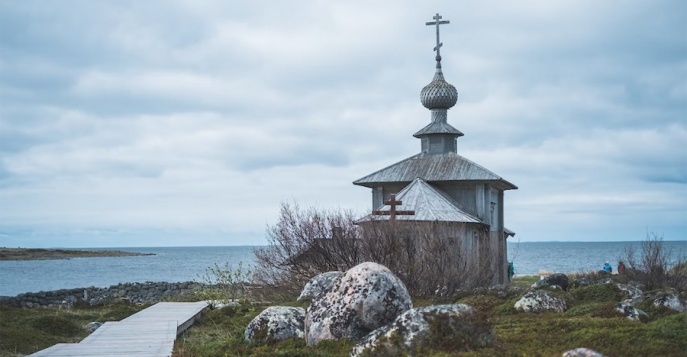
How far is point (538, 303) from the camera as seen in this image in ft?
49.8

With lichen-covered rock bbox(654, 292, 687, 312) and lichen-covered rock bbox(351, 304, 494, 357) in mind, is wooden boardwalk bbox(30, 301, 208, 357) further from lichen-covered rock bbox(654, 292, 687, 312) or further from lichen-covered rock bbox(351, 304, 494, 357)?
lichen-covered rock bbox(654, 292, 687, 312)

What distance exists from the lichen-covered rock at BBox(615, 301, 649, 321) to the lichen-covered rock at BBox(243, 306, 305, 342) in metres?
5.40

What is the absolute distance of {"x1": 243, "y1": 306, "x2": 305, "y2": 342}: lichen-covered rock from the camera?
12.6m

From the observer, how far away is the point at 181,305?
2194 cm

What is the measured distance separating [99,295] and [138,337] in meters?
33.3

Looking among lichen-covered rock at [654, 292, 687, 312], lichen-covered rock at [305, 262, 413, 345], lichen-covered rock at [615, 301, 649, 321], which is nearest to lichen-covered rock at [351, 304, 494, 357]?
lichen-covered rock at [305, 262, 413, 345]

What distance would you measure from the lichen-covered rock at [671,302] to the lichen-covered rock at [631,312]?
1053mm

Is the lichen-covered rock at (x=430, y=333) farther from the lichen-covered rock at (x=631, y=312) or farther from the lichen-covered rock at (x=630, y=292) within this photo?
the lichen-covered rock at (x=630, y=292)

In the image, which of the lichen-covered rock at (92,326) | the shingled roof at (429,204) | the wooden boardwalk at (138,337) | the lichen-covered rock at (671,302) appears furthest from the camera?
the shingled roof at (429,204)

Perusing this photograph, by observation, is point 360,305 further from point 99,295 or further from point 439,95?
point 99,295

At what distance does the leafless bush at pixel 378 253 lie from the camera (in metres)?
18.9

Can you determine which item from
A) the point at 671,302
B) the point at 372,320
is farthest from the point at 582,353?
the point at 671,302

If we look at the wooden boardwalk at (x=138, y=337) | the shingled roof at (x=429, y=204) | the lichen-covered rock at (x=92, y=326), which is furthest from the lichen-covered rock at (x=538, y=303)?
the lichen-covered rock at (x=92, y=326)

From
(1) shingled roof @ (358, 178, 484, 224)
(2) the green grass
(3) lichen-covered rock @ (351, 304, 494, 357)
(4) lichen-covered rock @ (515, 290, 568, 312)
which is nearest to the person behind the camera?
(3) lichen-covered rock @ (351, 304, 494, 357)
